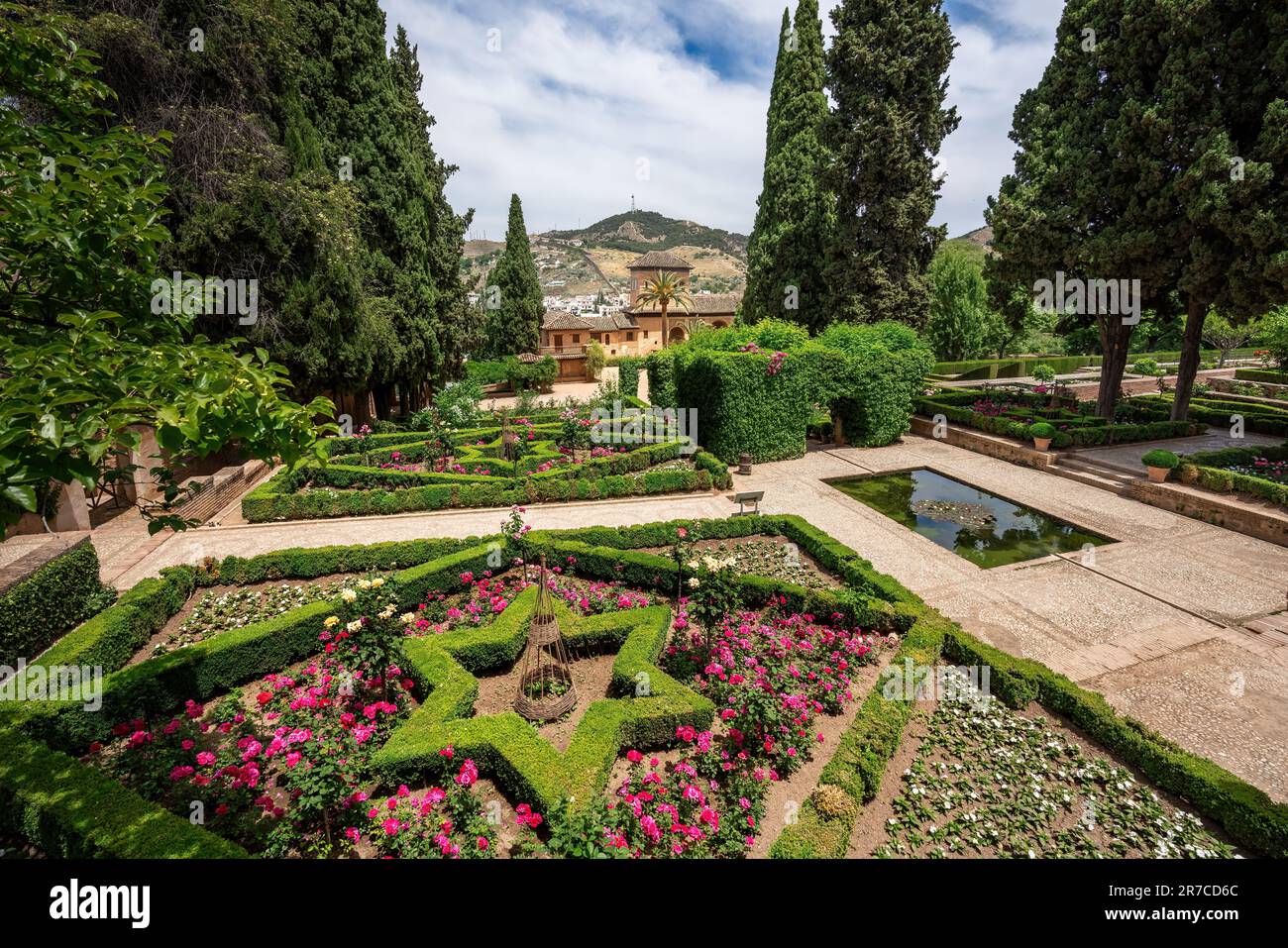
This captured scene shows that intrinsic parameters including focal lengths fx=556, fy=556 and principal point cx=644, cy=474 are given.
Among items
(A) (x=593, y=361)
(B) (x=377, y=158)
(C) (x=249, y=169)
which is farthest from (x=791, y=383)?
(A) (x=593, y=361)

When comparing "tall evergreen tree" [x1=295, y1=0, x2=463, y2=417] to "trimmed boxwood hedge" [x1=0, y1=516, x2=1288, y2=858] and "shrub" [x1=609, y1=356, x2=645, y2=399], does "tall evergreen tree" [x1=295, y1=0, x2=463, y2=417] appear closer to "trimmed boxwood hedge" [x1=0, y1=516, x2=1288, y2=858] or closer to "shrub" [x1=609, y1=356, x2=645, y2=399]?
"shrub" [x1=609, y1=356, x2=645, y2=399]

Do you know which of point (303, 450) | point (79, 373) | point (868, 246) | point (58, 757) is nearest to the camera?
point (79, 373)

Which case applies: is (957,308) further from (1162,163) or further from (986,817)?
(986,817)

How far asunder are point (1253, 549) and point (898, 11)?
23465 millimetres

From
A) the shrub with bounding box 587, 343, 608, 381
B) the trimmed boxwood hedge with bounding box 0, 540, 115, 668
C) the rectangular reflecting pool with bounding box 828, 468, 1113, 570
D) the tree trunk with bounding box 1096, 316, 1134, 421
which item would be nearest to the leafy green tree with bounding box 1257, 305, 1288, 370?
the tree trunk with bounding box 1096, 316, 1134, 421

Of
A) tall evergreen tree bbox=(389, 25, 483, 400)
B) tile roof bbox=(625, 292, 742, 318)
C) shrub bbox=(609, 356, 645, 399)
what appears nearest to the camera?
tall evergreen tree bbox=(389, 25, 483, 400)

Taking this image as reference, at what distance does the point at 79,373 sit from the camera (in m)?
2.51

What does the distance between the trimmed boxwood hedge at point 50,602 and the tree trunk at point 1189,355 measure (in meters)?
30.4

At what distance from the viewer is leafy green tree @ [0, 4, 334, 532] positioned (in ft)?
7.84

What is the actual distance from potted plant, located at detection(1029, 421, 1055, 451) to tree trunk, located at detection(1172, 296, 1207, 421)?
6.02 m
